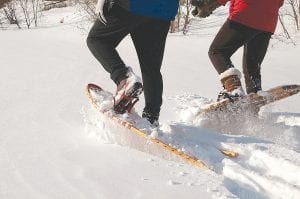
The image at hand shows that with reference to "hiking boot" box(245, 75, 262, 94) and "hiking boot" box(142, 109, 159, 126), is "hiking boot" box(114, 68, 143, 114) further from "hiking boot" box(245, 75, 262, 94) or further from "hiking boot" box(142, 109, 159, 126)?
"hiking boot" box(245, 75, 262, 94)

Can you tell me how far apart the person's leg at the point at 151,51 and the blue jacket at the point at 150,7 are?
5 cm

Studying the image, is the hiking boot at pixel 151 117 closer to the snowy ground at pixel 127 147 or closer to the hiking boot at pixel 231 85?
the snowy ground at pixel 127 147

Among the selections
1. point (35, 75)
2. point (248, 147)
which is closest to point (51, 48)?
point (35, 75)

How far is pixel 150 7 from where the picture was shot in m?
2.77

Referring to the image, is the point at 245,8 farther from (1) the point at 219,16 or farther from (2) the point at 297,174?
(1) the point at 219,16

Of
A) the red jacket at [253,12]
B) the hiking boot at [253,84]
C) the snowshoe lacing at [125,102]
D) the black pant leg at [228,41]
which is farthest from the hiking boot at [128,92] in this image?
the hiking boot at [253,84]

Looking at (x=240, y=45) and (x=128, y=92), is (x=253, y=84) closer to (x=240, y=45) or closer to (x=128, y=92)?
(x=240, y=45)

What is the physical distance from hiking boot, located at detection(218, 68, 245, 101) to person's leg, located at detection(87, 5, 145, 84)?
83 cm

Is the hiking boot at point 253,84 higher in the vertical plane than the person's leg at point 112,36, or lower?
lower

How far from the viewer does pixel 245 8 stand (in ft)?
11.5

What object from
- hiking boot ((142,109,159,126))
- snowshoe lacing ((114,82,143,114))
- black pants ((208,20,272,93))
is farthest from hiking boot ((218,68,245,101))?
snowshoe lacing ((114,82,143,114))

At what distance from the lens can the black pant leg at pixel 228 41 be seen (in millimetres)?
3547

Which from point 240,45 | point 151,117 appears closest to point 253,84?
point 240,45

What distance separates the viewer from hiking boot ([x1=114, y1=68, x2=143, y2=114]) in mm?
2824
